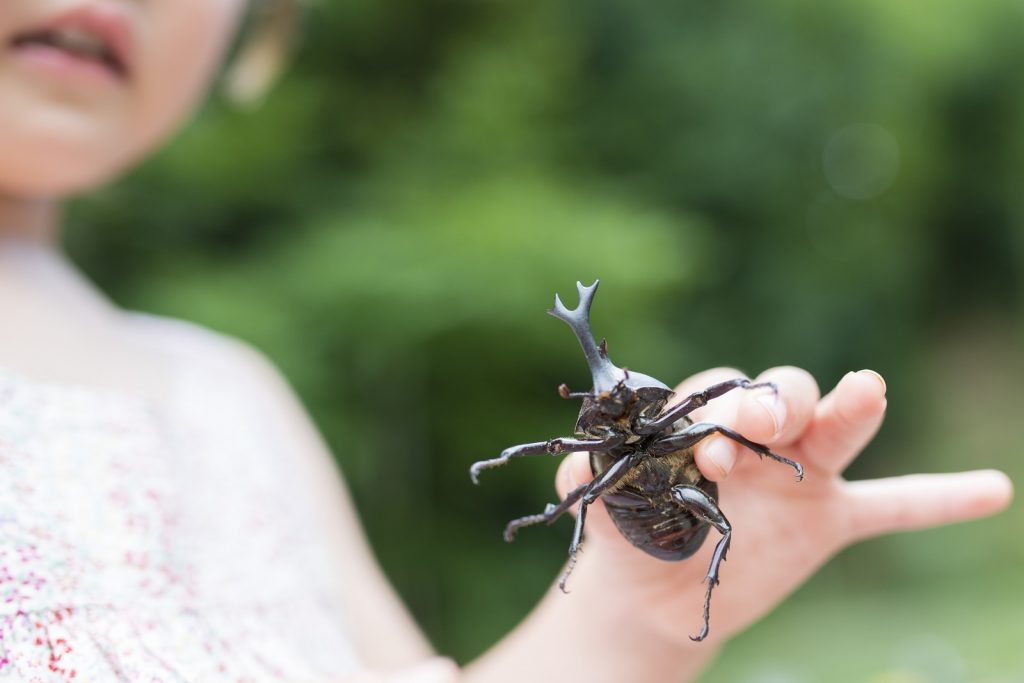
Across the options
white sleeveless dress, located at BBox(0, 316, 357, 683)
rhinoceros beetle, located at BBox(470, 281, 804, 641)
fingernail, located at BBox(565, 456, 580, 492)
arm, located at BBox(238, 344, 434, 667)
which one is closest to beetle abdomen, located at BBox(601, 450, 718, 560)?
rhinoceros beetle, located at BBox(470, 281, 804, 641)

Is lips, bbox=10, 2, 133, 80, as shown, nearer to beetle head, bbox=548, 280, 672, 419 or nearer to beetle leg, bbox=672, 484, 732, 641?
beetle head, bbox=548, 280, 672, 419

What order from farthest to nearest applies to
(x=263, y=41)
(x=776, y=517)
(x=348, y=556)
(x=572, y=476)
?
(x=263, y=41) < (x=348, y=556) < (x=776, y=517) < (x=572, y=476)

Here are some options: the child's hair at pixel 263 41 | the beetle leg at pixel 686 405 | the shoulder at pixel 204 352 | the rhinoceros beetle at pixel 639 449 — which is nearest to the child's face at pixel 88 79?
the shoulder at pixel 204 352

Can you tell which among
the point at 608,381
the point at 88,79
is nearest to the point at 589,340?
the point at 608,381

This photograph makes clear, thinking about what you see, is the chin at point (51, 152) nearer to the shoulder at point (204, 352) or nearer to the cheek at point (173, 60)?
the cheek at point (173, 60)

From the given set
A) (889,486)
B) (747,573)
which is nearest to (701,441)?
(747,573)

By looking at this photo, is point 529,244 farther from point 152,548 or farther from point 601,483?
point 601,483
